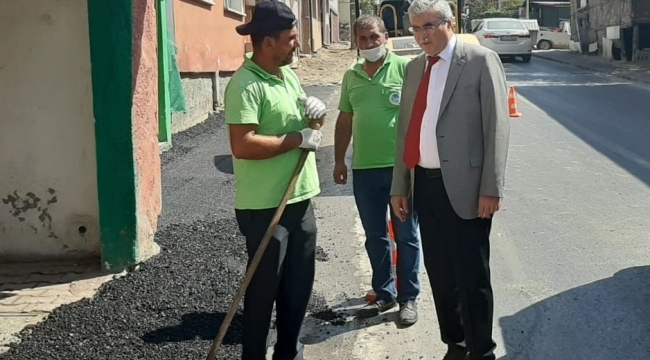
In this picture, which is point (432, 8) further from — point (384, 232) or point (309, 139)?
point (384, 232)

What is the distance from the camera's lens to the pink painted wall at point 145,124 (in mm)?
5703

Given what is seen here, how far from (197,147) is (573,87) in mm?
12163

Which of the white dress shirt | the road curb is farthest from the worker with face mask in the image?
the road curb

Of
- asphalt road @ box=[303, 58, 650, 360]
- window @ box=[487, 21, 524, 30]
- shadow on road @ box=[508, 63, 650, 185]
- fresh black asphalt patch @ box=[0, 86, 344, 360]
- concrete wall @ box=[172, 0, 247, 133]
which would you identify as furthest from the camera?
window @ box=[487, 21, 524, 30]

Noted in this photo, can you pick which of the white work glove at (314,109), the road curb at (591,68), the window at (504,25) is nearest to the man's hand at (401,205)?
the white work glove at (314,109)

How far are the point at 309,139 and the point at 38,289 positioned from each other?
107 inches

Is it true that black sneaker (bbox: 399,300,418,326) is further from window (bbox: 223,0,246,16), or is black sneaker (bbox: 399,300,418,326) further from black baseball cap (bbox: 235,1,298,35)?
window (bbox: 223,0,246,16)

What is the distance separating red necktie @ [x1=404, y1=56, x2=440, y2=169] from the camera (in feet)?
12.9

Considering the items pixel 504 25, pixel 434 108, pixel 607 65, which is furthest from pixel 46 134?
pixel 504 25

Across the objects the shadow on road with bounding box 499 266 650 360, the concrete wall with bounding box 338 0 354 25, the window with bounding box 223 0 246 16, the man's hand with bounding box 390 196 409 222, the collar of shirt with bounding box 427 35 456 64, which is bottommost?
the shadow on road with bounding box 499 266 650 360

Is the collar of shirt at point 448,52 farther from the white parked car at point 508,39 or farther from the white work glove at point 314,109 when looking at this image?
the white parked car at point 508,39

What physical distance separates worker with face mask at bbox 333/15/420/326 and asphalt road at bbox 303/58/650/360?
0.26m

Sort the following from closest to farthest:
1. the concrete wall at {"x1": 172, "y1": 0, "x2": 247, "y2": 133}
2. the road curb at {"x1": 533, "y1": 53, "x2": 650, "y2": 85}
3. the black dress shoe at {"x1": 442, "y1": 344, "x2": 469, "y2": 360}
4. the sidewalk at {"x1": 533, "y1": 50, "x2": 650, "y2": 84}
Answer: the black dress shoe at {"x1": 442, "y1": 344, "x2": 469, "y2": 360} → the concrete wall at {"x1": 172, "y1": 0, "x2": 247, "y2": 133} → the road curb at {"x1": 533, "y1": 53, "x2": 650, "y2": 85} → the sidewalk at {"x1": 533, "y1": 50, "x2": 650, "y2": 84}

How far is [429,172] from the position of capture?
394 centimetres
